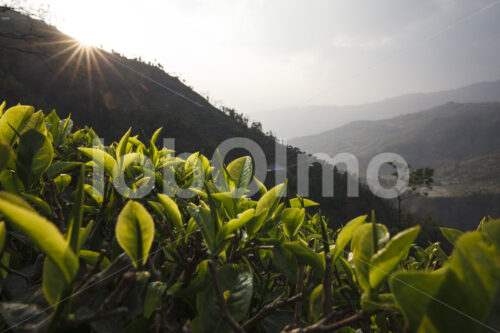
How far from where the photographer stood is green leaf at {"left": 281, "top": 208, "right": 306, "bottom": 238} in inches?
24.0

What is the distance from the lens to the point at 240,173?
28.2 inches

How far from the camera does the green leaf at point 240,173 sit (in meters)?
0.69

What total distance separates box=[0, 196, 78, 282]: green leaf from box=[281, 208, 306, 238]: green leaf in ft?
1.40

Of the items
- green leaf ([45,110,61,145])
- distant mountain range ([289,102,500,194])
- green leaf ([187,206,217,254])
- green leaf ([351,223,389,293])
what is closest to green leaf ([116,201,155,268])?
green leaf ([187,206,217,254])

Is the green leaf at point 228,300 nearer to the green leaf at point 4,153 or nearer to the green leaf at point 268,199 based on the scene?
the green leaf at point 268,199

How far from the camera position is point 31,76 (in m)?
16.9

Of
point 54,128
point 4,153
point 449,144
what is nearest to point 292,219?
point 4,153

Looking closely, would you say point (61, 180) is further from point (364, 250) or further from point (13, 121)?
point (364, 250)

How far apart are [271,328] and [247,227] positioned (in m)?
0.21

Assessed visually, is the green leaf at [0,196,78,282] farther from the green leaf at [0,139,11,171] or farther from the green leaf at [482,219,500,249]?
the green leaf at [482,219,500,249]

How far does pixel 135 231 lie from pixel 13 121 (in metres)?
0.46

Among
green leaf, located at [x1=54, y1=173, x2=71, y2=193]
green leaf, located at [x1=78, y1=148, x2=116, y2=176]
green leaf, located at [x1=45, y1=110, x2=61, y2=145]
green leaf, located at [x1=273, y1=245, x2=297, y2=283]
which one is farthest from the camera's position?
green leaf, located at [x1=45, y1=110, x2=61, y2=145]

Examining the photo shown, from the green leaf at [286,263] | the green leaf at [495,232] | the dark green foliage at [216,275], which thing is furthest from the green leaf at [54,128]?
the green leaf at [495,232]

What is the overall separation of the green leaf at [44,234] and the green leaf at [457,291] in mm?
379
